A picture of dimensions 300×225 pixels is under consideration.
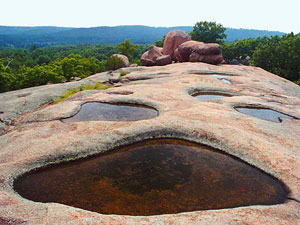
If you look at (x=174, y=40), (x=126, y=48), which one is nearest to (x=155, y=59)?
(x=174, y=40)

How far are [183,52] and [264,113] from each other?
94.5ft

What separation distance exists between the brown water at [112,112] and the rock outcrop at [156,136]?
598 mm

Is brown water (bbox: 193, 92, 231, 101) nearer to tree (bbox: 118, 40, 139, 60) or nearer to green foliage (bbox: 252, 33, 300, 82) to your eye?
green foliage (bbox: 252, 33, 300, 82)

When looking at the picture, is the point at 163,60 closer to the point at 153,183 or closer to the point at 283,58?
the point at 283,58

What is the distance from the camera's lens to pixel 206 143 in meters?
12.2

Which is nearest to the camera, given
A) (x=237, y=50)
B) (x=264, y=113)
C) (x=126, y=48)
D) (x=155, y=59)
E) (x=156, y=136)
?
(x=156, y=136)

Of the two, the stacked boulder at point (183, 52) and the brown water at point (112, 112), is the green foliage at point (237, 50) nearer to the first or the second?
the stacked boulder at point (183, 52)

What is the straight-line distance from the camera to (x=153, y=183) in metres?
9.43

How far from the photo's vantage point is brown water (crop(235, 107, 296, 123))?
1674cm

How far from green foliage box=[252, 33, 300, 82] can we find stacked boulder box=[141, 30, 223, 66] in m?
18.8

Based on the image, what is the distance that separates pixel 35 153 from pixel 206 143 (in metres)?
8.51

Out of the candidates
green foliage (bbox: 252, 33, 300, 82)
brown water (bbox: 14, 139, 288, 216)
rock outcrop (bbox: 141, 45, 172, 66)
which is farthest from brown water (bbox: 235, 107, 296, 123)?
green foliage (bbox: 252, 33, 300, 82)

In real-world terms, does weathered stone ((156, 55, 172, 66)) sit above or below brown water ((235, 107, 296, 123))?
above

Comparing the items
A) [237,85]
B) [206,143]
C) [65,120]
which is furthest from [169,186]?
[237,85]
